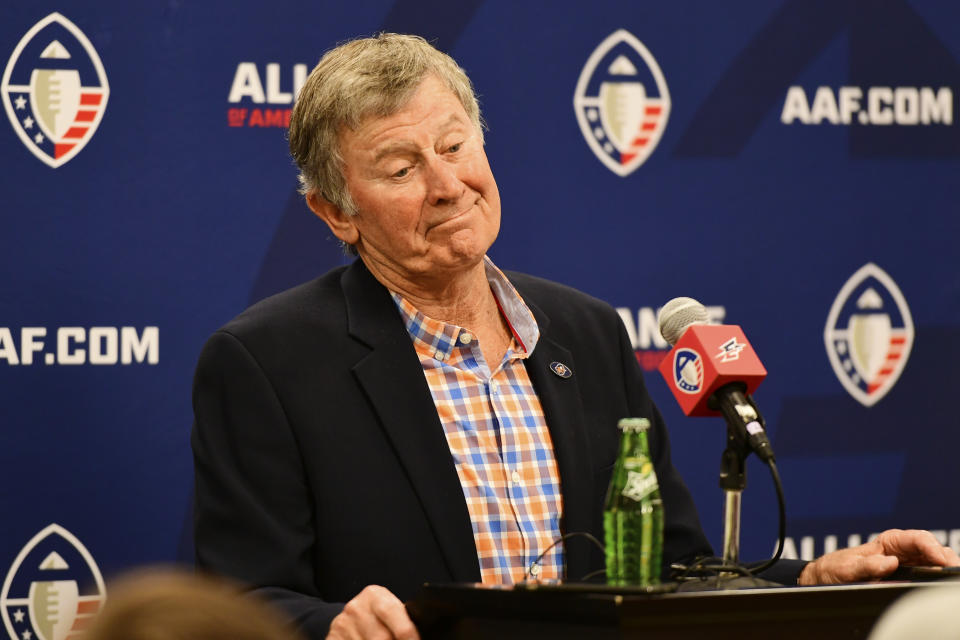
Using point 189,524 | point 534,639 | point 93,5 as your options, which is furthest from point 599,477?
point 93,5

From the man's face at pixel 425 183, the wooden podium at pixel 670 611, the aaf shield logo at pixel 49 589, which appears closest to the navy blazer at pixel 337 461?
the man's face at pixel 425 183

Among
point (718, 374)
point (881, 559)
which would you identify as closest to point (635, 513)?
point (718, 374)

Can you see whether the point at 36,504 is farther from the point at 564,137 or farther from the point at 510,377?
the point at 564,137

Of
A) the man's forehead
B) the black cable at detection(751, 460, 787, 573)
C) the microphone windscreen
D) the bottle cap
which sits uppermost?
the man's forehead

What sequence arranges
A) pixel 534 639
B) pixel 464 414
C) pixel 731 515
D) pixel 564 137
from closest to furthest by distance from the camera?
pixel 534 639, pixel 731 515, pixel 464 414, pixel 564 137

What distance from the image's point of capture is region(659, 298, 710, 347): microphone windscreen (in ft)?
7.00

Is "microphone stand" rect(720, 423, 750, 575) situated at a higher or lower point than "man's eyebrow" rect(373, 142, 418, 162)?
lower

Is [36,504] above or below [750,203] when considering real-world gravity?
below

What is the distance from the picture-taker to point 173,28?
11.1ft

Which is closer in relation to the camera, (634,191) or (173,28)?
(173,28)

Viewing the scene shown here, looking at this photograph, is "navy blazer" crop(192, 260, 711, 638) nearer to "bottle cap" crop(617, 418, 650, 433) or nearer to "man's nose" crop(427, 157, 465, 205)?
"man's nose" crop(427, 157, 465, 205)

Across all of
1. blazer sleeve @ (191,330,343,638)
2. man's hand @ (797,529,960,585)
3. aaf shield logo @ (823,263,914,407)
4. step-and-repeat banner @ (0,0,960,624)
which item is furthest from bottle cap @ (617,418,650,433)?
aaf shield logo @ (823,263,914,407)

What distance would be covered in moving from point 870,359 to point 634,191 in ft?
3.01

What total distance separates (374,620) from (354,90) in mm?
1106
